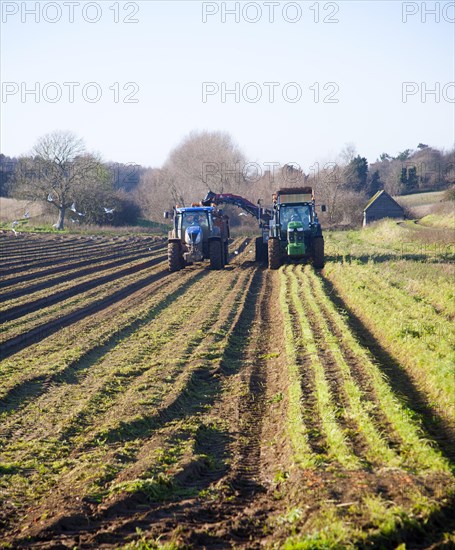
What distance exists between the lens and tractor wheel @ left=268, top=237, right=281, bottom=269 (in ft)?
77.5

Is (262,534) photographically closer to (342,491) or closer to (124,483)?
(342,491)

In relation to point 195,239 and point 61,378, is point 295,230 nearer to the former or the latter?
point 195,239

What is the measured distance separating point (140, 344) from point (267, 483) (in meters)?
6.13

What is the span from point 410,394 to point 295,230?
1542 centimetres

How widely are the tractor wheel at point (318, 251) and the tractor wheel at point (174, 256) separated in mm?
4470

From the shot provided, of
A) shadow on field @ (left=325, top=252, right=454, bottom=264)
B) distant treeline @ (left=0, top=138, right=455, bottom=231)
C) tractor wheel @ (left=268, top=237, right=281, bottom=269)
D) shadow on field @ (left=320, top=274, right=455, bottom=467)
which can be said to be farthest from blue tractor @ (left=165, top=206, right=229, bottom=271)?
distant treeline @ (left=0, top=138, right=455, bottom=231)

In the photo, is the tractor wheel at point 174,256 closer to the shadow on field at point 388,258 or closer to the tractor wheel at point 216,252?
the tractor wheel at point 216,252

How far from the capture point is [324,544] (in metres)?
4.45

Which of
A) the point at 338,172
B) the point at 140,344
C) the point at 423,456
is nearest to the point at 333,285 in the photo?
the point at 140,344

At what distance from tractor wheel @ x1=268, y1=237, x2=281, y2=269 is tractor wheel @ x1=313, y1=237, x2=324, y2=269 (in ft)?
3.88

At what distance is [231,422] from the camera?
7.88 meters

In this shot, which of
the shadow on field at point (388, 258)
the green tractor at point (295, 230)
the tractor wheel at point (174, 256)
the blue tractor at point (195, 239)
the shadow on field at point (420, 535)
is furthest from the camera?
the shadow on field at point (388, 258)

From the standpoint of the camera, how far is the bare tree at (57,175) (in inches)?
2195

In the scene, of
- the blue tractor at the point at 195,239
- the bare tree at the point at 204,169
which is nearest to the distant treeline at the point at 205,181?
the bare tree at the point at 204,169
